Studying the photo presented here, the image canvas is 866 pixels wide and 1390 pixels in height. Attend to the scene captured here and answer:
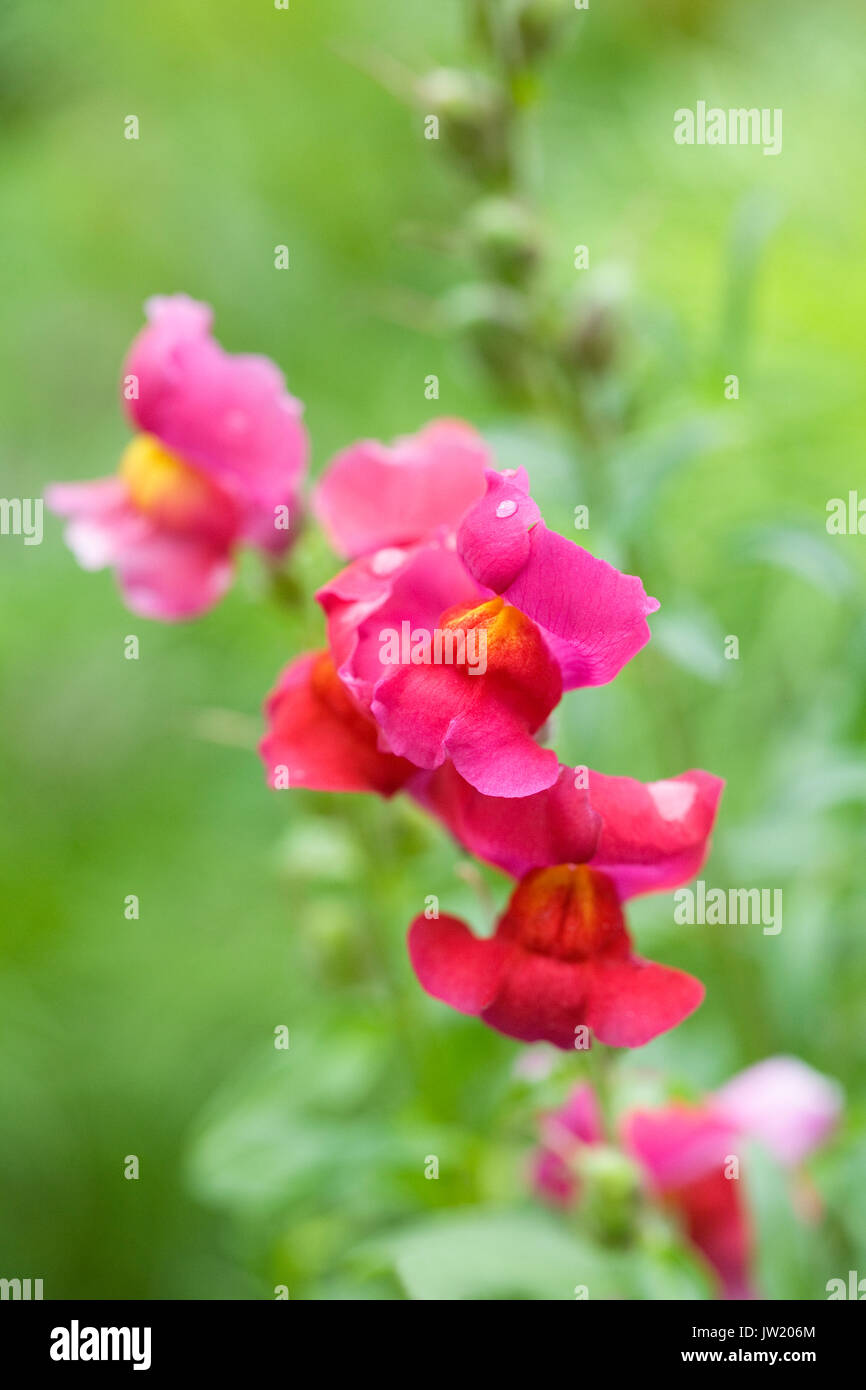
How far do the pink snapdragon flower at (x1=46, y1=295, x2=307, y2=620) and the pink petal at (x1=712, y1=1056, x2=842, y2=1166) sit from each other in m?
0.35

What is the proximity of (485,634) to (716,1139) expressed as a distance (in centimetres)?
34

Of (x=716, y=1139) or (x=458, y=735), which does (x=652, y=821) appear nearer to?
(x=458, y=735)

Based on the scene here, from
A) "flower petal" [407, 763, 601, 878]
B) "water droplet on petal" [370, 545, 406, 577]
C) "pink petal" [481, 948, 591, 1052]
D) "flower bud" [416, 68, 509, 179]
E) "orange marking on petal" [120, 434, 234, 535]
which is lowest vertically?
"pink petal" [481, 948, 591, 1052]

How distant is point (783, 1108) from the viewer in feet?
2.17

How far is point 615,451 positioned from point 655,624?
130 mm

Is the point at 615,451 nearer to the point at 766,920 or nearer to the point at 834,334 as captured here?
the point at 766,920

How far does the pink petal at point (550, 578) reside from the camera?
0.41m

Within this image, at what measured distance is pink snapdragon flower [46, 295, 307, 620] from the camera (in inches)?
23.0

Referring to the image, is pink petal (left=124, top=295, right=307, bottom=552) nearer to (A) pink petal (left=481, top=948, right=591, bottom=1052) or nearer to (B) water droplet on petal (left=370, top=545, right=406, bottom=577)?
(B) water droplet on petal (left=370, top=545, right=406, bottom=577)

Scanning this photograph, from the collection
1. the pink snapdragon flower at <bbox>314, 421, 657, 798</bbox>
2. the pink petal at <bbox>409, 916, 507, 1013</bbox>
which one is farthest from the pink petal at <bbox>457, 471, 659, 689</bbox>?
the pink petal at <bbox>409, 916, 507, 1013</bbox>

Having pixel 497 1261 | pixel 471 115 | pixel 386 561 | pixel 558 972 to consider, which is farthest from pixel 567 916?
pixel 471 115

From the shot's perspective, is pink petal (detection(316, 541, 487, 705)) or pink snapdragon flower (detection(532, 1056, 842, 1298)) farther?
pink snapdragon flower (detection(532, 1056, 842, 1298))

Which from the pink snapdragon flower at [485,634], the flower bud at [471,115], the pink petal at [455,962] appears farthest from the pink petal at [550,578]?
the flower bud at [471,115]

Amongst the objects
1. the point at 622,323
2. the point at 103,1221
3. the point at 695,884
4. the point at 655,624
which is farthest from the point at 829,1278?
the point at 103,1221
